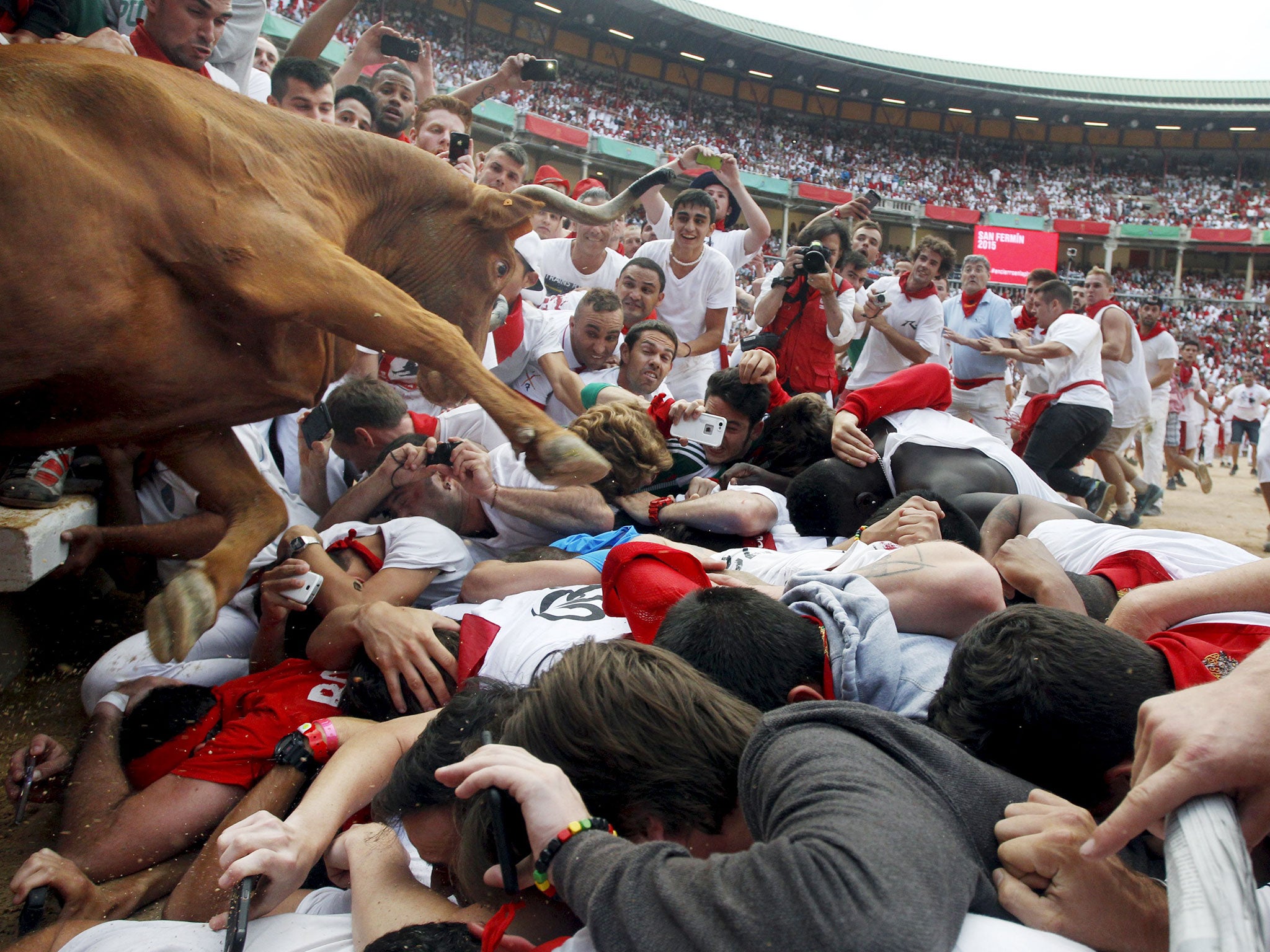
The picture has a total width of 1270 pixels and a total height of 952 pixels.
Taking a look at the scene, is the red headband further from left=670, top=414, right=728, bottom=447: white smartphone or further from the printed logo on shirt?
left=670, top=414, right=728, bottom=447: white smartphone

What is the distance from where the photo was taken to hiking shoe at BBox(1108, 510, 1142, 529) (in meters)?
8.77

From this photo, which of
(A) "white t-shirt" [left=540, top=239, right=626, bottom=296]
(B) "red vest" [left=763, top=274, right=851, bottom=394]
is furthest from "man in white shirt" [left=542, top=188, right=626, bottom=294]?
(B) "red vest" [left=763, top=274, right=851, bottom=394]

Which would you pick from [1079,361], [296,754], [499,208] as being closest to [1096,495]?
[1079,361]

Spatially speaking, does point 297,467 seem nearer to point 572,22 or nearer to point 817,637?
point 817,637

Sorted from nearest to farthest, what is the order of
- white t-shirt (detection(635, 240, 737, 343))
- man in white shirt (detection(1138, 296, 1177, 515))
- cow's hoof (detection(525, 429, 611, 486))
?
1. cow's hoof (detection(525, 429, 611, 486))
2. white t-shirt (detection(635, 240, 737, 343))
3. man in white shirt (detection(1138, 296, 1177, 515))

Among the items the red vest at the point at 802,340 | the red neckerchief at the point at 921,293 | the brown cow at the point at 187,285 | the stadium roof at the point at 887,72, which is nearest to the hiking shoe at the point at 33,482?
the brown cow at the point at 187,285

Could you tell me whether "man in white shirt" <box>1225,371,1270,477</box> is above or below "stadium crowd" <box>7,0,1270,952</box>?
below

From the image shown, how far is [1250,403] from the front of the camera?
16.2 meters

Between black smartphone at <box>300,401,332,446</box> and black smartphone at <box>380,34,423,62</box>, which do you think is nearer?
black smartphone at <box>300,401,332,446</box>

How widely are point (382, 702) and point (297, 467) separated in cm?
220

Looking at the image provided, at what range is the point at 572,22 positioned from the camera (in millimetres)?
33688

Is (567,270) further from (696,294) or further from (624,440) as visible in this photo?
(624,440)

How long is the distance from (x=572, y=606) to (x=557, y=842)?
1.58 m

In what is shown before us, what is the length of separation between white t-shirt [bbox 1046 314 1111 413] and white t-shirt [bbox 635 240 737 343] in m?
2.97
